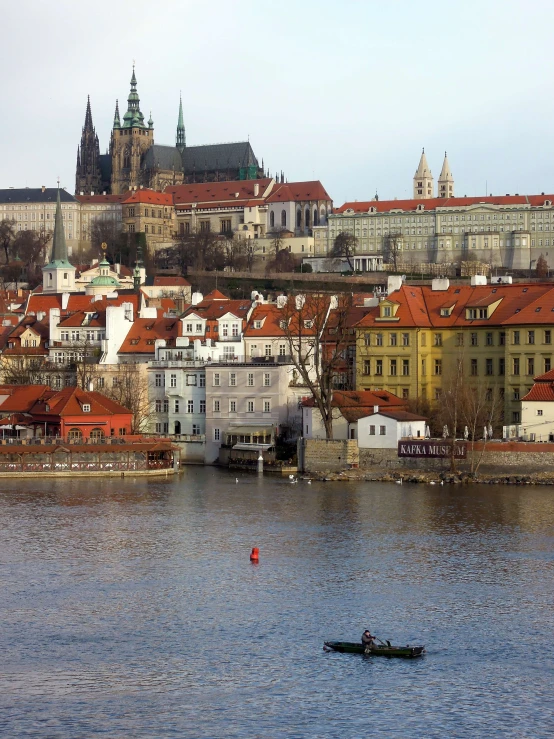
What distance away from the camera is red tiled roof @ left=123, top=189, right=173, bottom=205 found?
186 m

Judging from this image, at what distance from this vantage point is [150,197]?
613 ft

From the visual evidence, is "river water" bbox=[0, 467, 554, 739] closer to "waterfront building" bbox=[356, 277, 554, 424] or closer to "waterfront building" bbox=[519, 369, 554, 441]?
"waterfront building" bbox=[519, 369, 554, 441]

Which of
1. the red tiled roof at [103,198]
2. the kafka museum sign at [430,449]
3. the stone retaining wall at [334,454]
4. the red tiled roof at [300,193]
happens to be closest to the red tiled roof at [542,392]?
the kafka museum sign at [430,449]

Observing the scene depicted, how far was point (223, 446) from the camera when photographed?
200 feet

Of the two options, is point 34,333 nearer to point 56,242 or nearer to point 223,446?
point 223,446

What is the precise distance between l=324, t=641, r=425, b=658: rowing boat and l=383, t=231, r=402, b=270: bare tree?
14441 cm

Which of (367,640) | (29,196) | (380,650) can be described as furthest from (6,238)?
(380,650)

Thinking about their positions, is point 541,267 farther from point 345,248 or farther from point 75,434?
point 75,434

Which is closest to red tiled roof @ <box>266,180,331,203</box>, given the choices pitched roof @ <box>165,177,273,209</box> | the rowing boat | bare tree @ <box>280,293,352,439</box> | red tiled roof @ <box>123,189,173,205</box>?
pitched roof @ <box>165,177,273,209</box>

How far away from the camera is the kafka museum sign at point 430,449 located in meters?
53.7

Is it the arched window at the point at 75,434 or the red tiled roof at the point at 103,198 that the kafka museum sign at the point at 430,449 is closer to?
the arched window at the point at 75,434

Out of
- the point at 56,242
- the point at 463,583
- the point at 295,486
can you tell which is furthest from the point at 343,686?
the point at 56,242

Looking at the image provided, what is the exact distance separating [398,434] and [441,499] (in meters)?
7.53

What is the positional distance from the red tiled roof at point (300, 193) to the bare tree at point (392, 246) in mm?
10626
